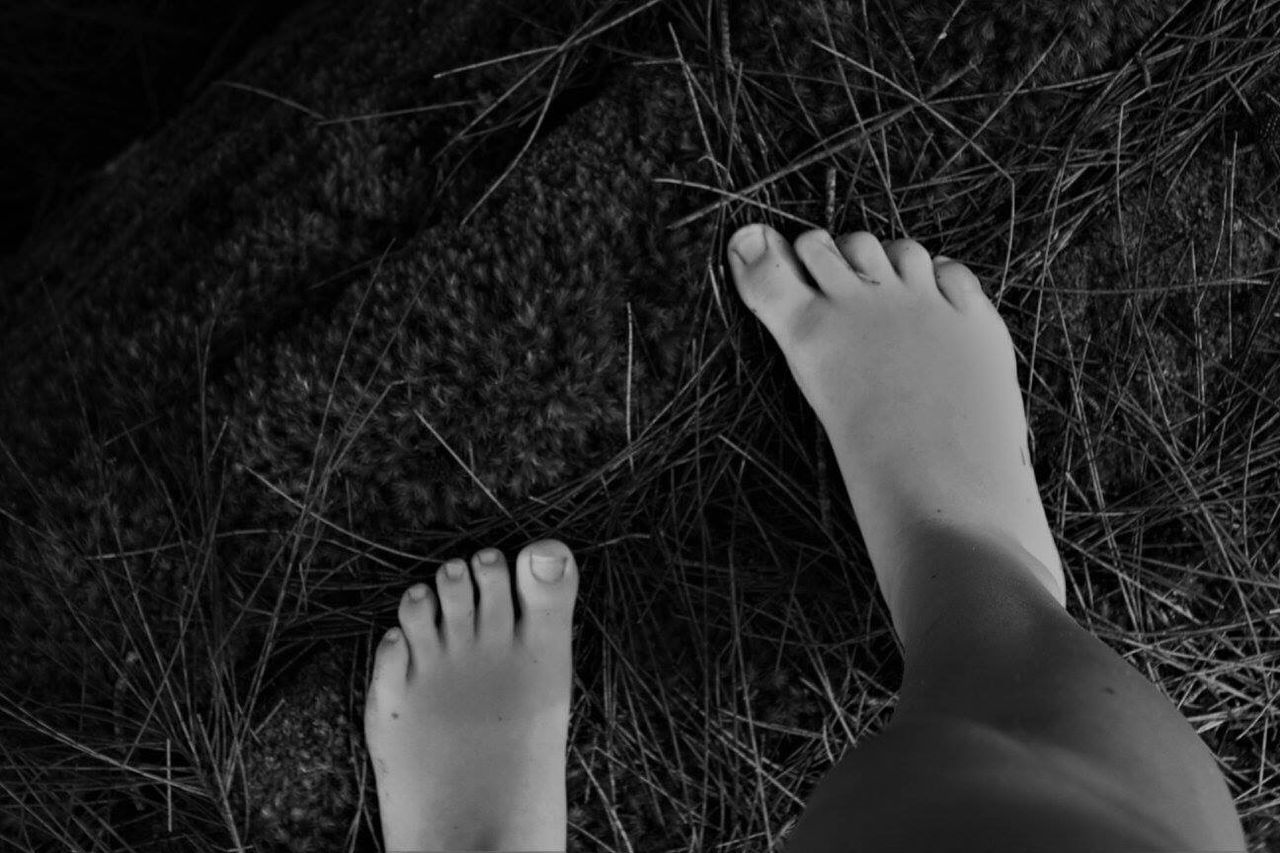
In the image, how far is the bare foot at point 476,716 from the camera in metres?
2.08

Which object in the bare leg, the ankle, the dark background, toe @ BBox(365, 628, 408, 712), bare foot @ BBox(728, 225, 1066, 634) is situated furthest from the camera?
the dark background

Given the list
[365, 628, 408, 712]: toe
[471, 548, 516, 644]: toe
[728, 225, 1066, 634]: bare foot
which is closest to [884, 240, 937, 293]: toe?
[728, 225, 1066, 634]: bare foot

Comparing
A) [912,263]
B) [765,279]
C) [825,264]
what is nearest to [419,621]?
[765,279]

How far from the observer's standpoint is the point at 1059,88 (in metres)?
2.00

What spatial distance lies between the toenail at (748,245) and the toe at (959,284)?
0.41 m

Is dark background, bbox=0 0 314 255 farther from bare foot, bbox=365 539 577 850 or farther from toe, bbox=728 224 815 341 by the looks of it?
bare foot, bbox=365 539 577 850

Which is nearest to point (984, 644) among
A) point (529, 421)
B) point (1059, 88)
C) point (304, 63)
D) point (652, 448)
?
point (652, 448)

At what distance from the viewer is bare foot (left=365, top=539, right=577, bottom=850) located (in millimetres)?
2084

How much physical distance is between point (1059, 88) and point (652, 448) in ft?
3.62

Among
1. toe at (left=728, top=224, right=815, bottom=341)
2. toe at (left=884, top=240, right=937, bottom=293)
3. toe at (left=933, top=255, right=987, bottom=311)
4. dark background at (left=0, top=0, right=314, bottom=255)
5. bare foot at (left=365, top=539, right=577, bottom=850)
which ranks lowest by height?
bare foot at (left=365, top=539, right=577, bottom=850)

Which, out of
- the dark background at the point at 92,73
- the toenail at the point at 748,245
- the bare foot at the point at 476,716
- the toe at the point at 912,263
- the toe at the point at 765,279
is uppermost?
the dark background at the point at 92,73

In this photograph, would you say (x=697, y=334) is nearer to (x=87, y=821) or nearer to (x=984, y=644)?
(x=984, y=644)

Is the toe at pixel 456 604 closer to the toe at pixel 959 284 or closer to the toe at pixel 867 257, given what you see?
the toe at pixel 867 257

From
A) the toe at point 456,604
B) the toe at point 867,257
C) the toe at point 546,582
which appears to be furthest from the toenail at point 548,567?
the toe at point 867,257
